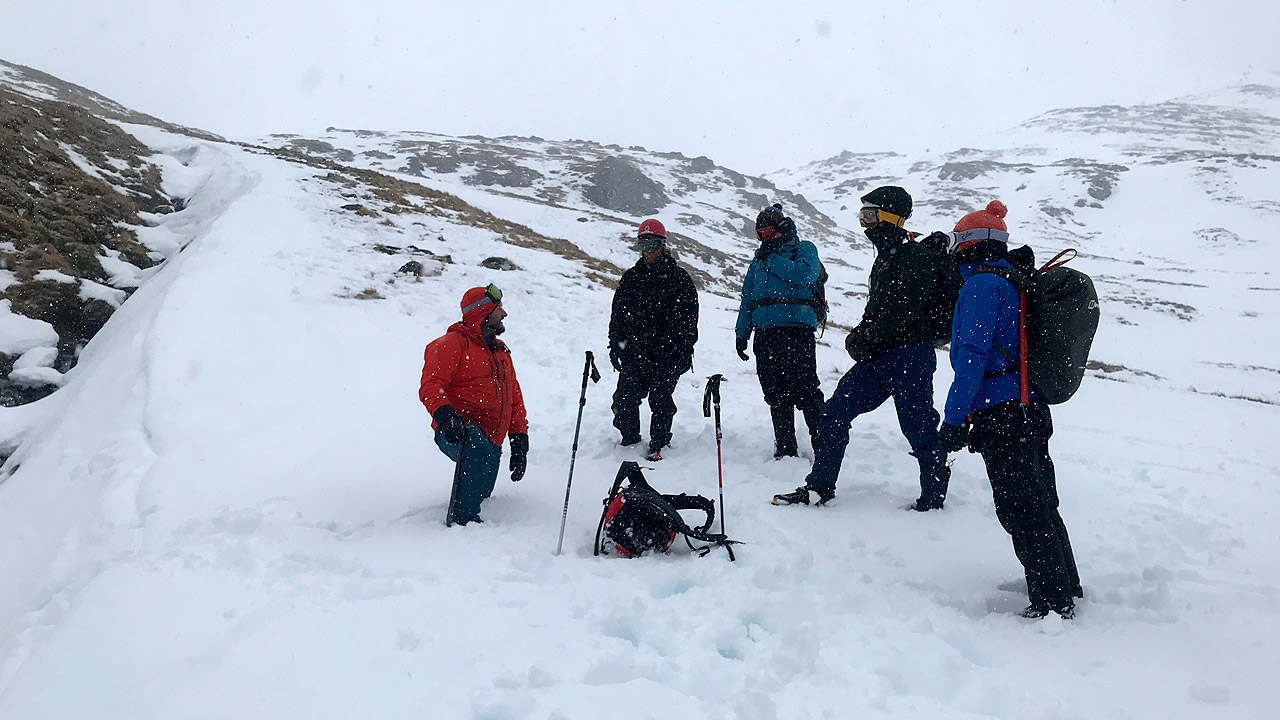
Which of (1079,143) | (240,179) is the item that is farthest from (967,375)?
(1079,143)

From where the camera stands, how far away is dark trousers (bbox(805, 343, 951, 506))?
4.82m

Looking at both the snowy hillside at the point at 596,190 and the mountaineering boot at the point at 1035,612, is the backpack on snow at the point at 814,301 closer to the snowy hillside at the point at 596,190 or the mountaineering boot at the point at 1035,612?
the mountaineering boot at the point at 1035,612

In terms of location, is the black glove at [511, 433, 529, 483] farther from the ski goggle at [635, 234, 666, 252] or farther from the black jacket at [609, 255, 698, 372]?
the ski goggle at [635, 234, 666, 252]

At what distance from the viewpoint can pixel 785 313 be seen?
5797mm

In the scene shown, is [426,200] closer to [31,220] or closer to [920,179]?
[31,220]

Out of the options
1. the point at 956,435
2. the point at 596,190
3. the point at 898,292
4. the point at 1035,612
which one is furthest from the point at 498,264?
the point at 596,190

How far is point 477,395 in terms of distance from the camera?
206 inches

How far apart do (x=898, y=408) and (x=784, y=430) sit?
146 cm

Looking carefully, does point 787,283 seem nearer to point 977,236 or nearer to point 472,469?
point 977,236

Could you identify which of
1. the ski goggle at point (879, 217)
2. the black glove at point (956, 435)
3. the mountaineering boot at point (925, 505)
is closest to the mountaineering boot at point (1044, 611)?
the black glove at point (956, 435)

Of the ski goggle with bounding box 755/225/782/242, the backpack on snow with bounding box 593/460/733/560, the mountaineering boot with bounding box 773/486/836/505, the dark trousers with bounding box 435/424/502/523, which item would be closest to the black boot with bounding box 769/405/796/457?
the mountaineering boot with bounding box 773/486/836/505

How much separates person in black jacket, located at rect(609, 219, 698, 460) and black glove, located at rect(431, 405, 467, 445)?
2.29 metres

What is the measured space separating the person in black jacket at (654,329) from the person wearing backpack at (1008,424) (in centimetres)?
343

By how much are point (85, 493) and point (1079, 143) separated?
188 m
